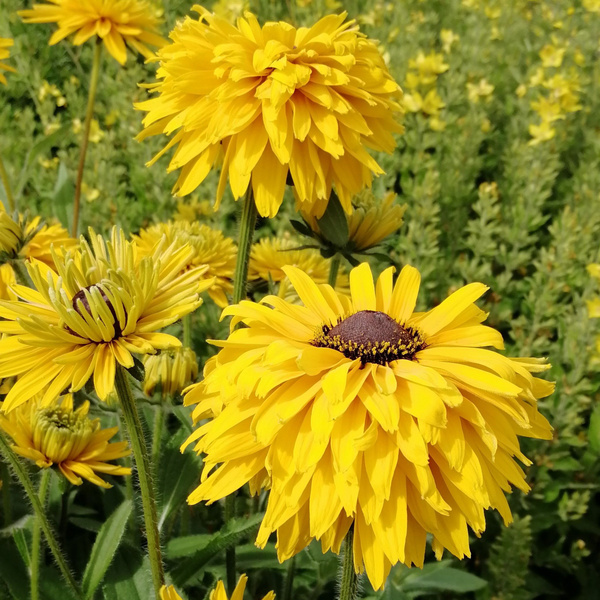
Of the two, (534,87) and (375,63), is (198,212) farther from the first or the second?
(534,87)

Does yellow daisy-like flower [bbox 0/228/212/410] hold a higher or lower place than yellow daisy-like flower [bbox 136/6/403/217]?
lower

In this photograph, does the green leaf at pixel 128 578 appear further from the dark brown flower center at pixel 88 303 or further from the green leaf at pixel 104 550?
the dark brown flower center at pixel 88 303

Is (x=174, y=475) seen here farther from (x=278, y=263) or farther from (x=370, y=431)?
(x=370, y=431)

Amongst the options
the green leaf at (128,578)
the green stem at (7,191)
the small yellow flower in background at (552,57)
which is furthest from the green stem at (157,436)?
the small yellow flower in background at (552,57)

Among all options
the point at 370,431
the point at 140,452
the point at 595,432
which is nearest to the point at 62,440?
the point at 140,452

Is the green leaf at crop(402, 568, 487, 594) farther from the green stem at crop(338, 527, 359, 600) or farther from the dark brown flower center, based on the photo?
the dark brown flower center

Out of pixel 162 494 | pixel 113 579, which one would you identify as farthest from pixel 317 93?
pixel 113 579

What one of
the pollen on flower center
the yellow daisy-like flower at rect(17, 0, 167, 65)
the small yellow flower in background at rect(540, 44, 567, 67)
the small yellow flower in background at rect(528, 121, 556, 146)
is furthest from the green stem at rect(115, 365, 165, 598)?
the small yellow flower in background at rect(540, 44, 567, 67)
